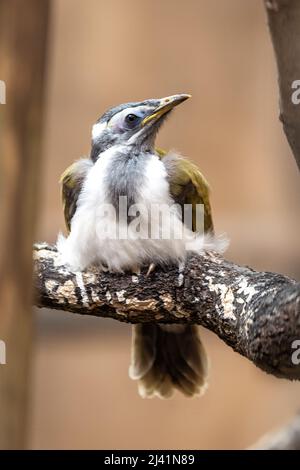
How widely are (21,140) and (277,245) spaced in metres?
2.89

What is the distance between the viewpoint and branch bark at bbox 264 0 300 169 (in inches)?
49.8

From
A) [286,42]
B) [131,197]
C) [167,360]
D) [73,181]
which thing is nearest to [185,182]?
[131,197]

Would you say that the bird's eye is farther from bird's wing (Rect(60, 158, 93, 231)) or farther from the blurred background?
the blurred background

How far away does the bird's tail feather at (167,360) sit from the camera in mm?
2346

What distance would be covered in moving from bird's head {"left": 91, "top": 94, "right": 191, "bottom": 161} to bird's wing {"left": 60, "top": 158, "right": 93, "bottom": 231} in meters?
0.07

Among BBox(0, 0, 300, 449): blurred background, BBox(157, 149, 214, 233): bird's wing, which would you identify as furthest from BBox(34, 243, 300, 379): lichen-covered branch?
BBox(0, 0, 300, 449): blurred background

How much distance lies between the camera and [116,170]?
2.08m

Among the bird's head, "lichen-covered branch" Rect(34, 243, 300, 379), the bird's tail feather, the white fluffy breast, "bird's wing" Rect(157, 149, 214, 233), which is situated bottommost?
the bird's tail feather

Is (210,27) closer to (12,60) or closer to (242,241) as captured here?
(242,241)

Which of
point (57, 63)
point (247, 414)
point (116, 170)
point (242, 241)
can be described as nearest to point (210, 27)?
point (57, 63)

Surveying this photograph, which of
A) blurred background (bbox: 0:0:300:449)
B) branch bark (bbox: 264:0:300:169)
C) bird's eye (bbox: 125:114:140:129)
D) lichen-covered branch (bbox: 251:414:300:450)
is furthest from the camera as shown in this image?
blurred background (bbox: 0:0:300:449)

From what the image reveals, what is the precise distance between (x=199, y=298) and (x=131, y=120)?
47cm

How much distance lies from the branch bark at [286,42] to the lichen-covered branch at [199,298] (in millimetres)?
378

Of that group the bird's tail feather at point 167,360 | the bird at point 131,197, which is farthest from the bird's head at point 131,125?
the bird's tail feather at point 167,360
